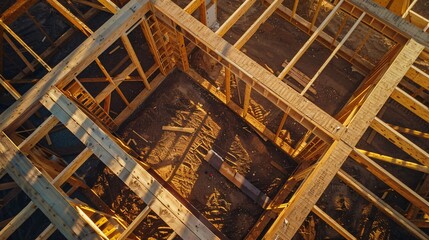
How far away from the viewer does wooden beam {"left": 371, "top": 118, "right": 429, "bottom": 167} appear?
7.50 metres

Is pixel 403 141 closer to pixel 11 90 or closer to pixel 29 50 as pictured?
pixel 29 50

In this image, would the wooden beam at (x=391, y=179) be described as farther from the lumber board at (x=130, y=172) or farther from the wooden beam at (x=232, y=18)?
the wooden beam at (x=232, y=18)

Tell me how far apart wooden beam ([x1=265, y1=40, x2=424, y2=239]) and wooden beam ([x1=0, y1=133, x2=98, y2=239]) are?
4.77 m

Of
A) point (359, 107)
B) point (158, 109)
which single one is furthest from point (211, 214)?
point (359, 107)

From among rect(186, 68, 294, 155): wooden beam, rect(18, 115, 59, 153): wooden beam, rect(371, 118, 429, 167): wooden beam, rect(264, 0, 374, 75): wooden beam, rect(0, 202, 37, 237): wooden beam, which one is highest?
rect(264, 0, 374, 75): wooden beam

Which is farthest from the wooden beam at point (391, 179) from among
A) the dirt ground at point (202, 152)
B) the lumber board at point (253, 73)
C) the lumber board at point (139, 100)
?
the lumber board at point (139, 100)

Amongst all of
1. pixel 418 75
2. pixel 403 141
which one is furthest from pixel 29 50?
pixel 418 75

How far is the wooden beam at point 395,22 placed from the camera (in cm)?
838

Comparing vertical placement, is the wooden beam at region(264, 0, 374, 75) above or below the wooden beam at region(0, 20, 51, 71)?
above

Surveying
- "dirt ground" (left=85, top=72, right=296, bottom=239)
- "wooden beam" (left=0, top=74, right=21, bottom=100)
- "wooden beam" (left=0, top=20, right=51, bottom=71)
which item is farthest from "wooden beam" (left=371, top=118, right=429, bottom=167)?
"wooden beam" (left=0, top=74, right=21, bottom=100)

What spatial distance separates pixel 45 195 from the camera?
7066mm

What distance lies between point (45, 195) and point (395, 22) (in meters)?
10.9

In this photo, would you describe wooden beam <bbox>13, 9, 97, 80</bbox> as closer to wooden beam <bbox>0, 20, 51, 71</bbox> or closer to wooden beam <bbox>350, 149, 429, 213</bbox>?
wooden beam <bbox>0, 20, 51, 71</bbox>

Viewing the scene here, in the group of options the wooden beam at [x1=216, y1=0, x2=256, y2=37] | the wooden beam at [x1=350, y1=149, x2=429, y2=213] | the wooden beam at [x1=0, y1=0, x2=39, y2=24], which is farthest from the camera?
the wooden beam at [x1=0, y1=0, x2=39, y2=24]
